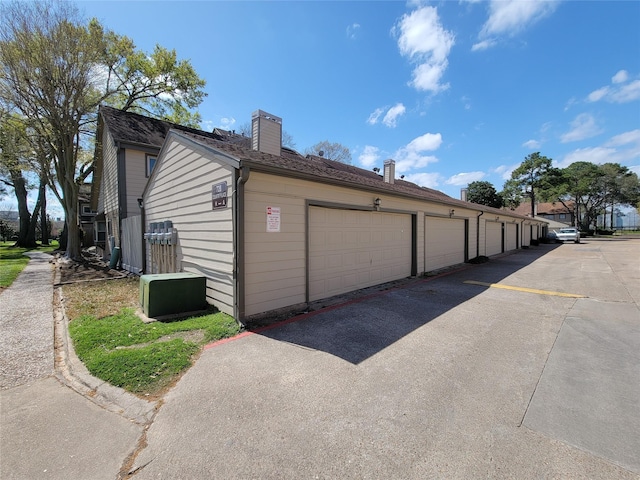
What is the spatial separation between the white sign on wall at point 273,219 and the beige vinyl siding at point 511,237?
1983 cm

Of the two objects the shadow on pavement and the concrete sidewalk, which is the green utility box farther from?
the shadow on pavement

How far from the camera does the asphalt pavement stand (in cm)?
211

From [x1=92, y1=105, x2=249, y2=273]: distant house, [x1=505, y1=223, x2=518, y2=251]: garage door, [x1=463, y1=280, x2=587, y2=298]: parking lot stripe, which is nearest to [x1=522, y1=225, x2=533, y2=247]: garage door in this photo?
[x1=505, y1=223, x2=518, y2=251]: garage door

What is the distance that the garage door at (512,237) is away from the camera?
20672mm

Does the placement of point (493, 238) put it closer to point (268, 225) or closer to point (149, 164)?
point (268, 225)

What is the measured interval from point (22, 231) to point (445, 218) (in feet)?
109

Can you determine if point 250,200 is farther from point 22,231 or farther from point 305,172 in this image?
point 22,231

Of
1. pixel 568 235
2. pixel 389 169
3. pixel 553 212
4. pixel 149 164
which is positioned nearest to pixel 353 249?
pixel 389 169

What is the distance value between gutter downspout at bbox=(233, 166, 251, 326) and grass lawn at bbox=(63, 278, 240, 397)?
33cm

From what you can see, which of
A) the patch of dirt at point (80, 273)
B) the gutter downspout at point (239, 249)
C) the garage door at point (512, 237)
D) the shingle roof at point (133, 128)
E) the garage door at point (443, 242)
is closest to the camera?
the gutter downspout at point (239, 249)

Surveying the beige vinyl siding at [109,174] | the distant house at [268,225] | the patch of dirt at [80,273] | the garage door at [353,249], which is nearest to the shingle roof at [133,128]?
the beige vinyl siding at [109,174]

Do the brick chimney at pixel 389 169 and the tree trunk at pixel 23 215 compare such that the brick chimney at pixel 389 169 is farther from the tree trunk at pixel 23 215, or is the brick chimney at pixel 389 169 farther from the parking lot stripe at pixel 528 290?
the tree trunk at pixel 23 215

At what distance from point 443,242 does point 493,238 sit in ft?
25.8

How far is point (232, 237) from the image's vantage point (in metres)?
4.99
